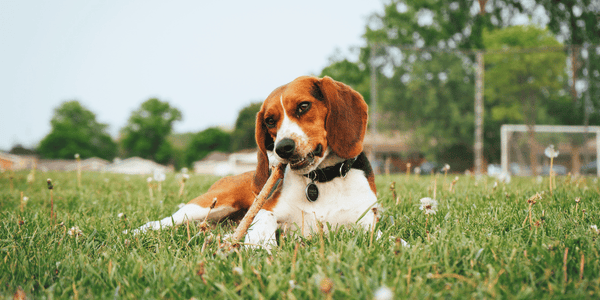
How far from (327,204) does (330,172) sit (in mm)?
228

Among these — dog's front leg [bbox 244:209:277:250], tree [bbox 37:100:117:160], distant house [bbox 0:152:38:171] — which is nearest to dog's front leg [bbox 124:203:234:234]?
dog's front leg [bbox 244:209:277:250]

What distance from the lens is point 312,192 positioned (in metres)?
2.50

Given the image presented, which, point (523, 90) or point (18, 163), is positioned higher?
point (523, 90)

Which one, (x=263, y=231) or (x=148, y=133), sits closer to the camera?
(x=263, y=231)

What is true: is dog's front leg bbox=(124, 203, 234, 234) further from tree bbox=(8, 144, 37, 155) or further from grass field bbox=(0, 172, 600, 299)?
tree bbox=(8, 144, 37, 155)

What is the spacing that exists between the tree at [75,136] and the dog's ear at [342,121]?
54.9 meters

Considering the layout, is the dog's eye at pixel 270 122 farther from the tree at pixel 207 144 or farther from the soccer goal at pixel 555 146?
the tree at pixel 207 144

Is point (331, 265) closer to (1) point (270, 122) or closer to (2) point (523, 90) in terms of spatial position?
(1) point (270, 122)

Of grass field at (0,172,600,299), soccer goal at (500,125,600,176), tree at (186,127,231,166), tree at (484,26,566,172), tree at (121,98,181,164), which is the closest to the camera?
grass field at (0,172,600,299)

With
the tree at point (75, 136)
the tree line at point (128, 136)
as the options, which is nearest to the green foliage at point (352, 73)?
the tree line at point (128, 136)

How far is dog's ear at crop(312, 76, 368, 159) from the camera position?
2432 millimetres

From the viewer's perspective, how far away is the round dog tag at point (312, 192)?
8.18ft

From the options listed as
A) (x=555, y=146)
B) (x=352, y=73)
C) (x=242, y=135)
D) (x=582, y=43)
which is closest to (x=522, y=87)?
(x=555, y=146)

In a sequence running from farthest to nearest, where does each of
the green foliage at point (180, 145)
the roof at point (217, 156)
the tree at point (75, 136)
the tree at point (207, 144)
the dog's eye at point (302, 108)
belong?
the tree at point (207, 144) → the green foliage at point (180, 145) → the roof at point (217, 156) → the tree at point (75, 136) → the dog's eye at point (302, 108)
